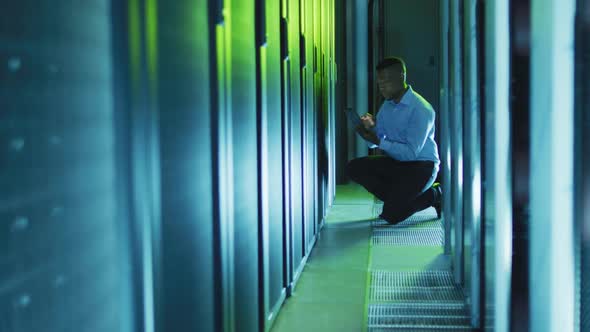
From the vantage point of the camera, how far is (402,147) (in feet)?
18.7

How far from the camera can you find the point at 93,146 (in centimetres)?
118

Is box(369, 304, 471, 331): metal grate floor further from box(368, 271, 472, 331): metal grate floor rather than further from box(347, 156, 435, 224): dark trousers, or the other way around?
box(347, 156, 435, 224): dark trousers

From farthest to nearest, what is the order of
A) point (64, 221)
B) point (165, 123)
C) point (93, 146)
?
point (165, 123) → point (93, 146) → point (64, 221)

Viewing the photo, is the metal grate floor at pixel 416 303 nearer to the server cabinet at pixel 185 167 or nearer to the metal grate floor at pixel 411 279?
the metal grate floor at pixel 411 279

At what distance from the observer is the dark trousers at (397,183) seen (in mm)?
5699

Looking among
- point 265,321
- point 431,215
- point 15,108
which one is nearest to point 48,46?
point 15,108

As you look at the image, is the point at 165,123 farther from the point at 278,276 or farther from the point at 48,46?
the point at 278,276

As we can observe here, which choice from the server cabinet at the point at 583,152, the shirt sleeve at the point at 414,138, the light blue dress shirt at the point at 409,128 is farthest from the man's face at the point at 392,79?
the server cabinet at the point at 583,152

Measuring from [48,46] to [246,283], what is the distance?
5.18ft

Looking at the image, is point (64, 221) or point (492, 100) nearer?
point (64, 221)

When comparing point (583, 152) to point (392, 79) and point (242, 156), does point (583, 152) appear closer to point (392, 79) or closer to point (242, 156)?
point (242, 156)

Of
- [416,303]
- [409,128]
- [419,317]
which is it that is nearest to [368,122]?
[409,128]

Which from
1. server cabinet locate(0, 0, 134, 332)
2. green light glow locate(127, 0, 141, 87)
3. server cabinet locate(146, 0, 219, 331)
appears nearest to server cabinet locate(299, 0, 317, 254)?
server cabinet locate(146, 0, 219, 331)

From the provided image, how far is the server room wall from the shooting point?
970 millimetres
